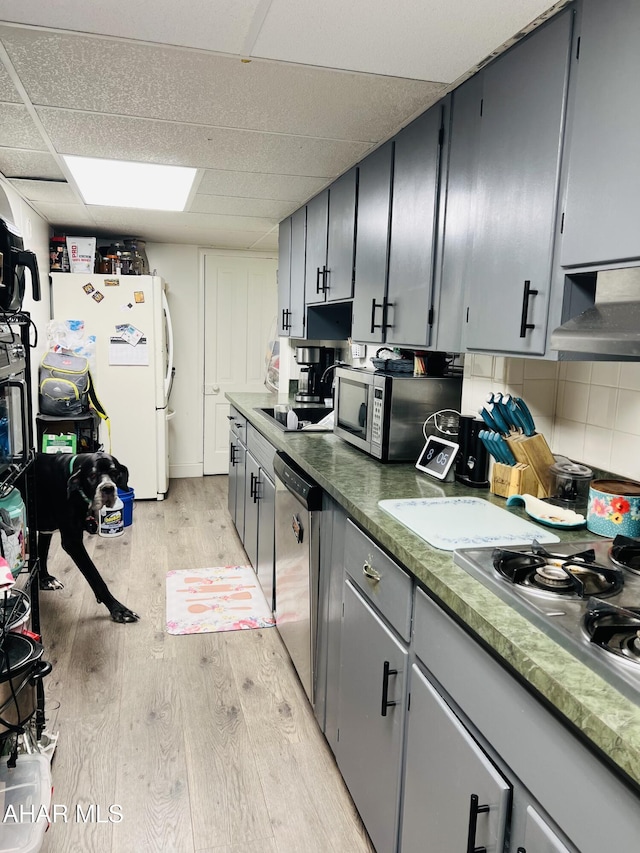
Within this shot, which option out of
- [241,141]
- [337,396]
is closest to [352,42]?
[241,141]

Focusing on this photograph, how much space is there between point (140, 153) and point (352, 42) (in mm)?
1348

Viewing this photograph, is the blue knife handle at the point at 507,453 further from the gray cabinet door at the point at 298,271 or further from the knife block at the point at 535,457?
the gray cabinet door at the point at 298,271

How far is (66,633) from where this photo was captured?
9.59 ft

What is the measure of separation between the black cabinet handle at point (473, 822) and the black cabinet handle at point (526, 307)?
3.37 feet

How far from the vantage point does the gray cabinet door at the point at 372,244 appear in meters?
2.45

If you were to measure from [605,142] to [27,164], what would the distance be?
2.66m

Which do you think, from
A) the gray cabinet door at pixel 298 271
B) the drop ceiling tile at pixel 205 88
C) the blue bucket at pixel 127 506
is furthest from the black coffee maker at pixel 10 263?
the blue bucket at pixel 127 506

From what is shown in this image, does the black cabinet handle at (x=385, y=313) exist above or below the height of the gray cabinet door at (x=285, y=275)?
below

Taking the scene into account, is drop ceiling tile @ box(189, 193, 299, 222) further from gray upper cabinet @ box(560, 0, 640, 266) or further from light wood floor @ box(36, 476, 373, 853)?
gray upper cabinet @ box(560, 0, 640, 266)

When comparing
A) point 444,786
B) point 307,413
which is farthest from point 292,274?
point 444,786

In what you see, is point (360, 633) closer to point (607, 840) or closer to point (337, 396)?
point (607, 840)

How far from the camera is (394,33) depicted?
1582 mm

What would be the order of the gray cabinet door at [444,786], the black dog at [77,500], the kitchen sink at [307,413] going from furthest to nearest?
the kitchen sink at [307,413] < the black dog at [77,500] < the gray cabinet door at [444,786]

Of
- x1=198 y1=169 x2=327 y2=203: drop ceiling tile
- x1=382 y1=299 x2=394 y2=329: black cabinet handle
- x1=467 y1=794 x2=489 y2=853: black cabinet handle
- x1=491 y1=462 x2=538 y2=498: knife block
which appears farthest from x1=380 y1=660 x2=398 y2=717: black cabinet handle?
x1=198 y1=169 x2=327 y2=203: drop ceiling tile
